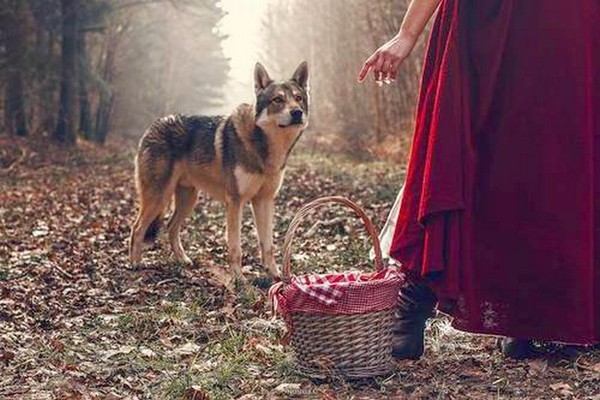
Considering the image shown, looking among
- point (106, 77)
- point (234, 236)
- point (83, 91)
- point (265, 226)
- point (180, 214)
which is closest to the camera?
point (234, 236)

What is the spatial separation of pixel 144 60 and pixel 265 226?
33963mm

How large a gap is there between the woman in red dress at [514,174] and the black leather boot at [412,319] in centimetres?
22

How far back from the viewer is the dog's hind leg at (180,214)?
7.72 m

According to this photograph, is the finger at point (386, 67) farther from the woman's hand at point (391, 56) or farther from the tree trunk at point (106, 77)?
the tree trunk at point (106, 77)

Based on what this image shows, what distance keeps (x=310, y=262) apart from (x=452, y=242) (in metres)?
3.45

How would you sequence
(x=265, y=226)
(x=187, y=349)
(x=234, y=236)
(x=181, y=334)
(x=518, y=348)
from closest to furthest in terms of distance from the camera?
(x=518, y=348) → (x=187, y=349) → (x=181, y=334) → (x=234, y=236) → (x=265, y=226)

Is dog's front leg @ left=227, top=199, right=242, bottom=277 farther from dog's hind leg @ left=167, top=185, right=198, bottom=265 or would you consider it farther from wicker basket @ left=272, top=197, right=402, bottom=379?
wicker basket @ left=272, top=197, right=402, bottom=379

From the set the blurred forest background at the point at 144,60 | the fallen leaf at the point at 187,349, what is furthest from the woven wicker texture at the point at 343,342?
the blurred forest background at the point at 144,60

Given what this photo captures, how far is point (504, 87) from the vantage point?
3.79 meters

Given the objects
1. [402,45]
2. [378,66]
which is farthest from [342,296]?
[402,45]

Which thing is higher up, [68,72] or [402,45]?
[402,45]

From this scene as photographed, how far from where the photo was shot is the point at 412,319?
13.3ft

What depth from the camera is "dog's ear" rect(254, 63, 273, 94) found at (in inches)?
272

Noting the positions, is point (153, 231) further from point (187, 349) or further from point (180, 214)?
point (187, 349)
